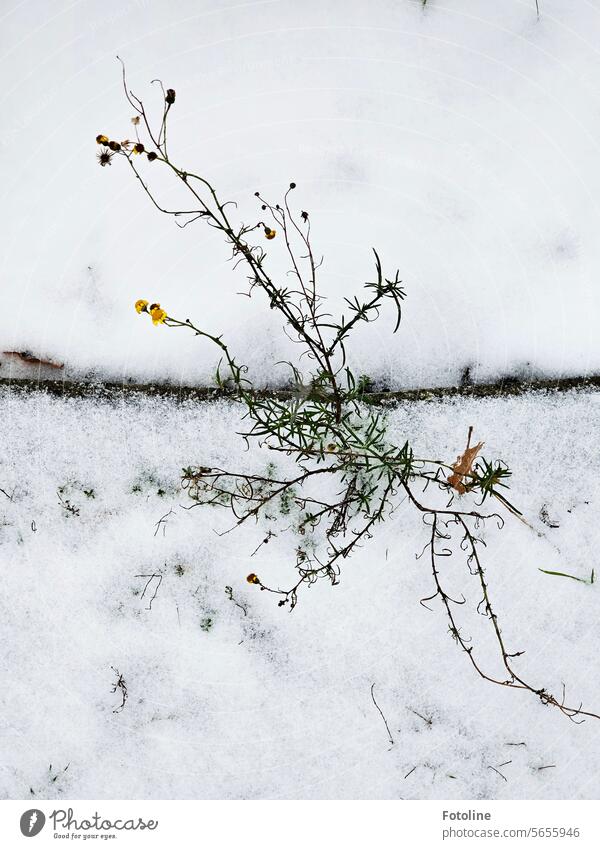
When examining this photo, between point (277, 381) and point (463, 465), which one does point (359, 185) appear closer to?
point (277, 381)

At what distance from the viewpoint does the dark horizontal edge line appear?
2.48 metres

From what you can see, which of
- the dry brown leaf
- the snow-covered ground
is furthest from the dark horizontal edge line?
the dry brown leaf

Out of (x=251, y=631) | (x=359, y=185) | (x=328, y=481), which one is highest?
(x=359, y=185)

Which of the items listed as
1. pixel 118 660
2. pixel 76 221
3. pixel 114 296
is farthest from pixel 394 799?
pixel 76 221

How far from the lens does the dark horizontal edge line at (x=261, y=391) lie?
248 centimetres

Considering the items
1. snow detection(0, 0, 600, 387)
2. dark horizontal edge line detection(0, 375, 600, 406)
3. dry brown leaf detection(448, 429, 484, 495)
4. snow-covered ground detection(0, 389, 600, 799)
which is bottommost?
snow-covered ground detection(0, 389, 600, 799)

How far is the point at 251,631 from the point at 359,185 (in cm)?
169

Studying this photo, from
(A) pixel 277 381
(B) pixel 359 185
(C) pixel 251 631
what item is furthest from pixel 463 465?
(B) pixel 359 185

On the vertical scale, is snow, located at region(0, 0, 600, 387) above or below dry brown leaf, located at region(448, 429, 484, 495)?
above

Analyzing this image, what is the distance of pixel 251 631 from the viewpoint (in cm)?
253

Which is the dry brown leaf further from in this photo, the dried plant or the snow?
the snow

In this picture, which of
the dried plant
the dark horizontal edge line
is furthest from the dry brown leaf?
the dark horizontal edge line

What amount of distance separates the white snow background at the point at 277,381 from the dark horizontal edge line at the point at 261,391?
0.04 metres
